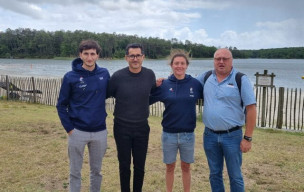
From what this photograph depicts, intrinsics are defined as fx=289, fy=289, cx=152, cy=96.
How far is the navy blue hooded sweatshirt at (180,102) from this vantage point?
3436 millimetres

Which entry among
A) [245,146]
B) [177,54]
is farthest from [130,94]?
[245,146]

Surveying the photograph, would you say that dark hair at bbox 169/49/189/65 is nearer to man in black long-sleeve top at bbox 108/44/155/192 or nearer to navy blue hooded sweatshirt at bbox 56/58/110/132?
man in black long-sleeve top at bbox 108/44/155/192

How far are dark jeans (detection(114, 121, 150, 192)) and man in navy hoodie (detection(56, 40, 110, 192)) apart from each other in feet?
0.69

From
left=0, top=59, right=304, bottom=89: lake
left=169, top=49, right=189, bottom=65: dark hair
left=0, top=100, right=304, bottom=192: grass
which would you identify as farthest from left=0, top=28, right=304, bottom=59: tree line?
left=169, top=49, right=189, bottom=65: dark hair

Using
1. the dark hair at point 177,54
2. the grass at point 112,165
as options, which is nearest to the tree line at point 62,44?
the grass at point 112,165

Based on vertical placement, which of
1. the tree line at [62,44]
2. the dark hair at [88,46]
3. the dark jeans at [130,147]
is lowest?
the dark jeans at [130,147]

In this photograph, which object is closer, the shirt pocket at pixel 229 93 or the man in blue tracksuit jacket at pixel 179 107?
the shirt pocket at pixel 229 93

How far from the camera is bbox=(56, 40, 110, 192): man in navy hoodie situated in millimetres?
3295

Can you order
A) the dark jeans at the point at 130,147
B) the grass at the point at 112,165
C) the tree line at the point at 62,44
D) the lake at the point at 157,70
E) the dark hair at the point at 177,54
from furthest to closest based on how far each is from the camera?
the tree line at the point at 62,44, the lake at the point at 157,70, the grass at the point at 112,165, the dark hair at the point at 177,54, the dark jeans at the point at 130,147

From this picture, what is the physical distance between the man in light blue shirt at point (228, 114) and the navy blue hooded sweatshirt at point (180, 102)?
19cm

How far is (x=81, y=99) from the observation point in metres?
3.31

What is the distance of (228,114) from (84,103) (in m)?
1.62

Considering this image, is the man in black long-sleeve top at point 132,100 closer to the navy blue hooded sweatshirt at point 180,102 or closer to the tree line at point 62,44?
the navy blue hooded sweatshirt at point 180,102

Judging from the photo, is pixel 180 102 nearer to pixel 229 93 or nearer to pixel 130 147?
pixel 229 93
